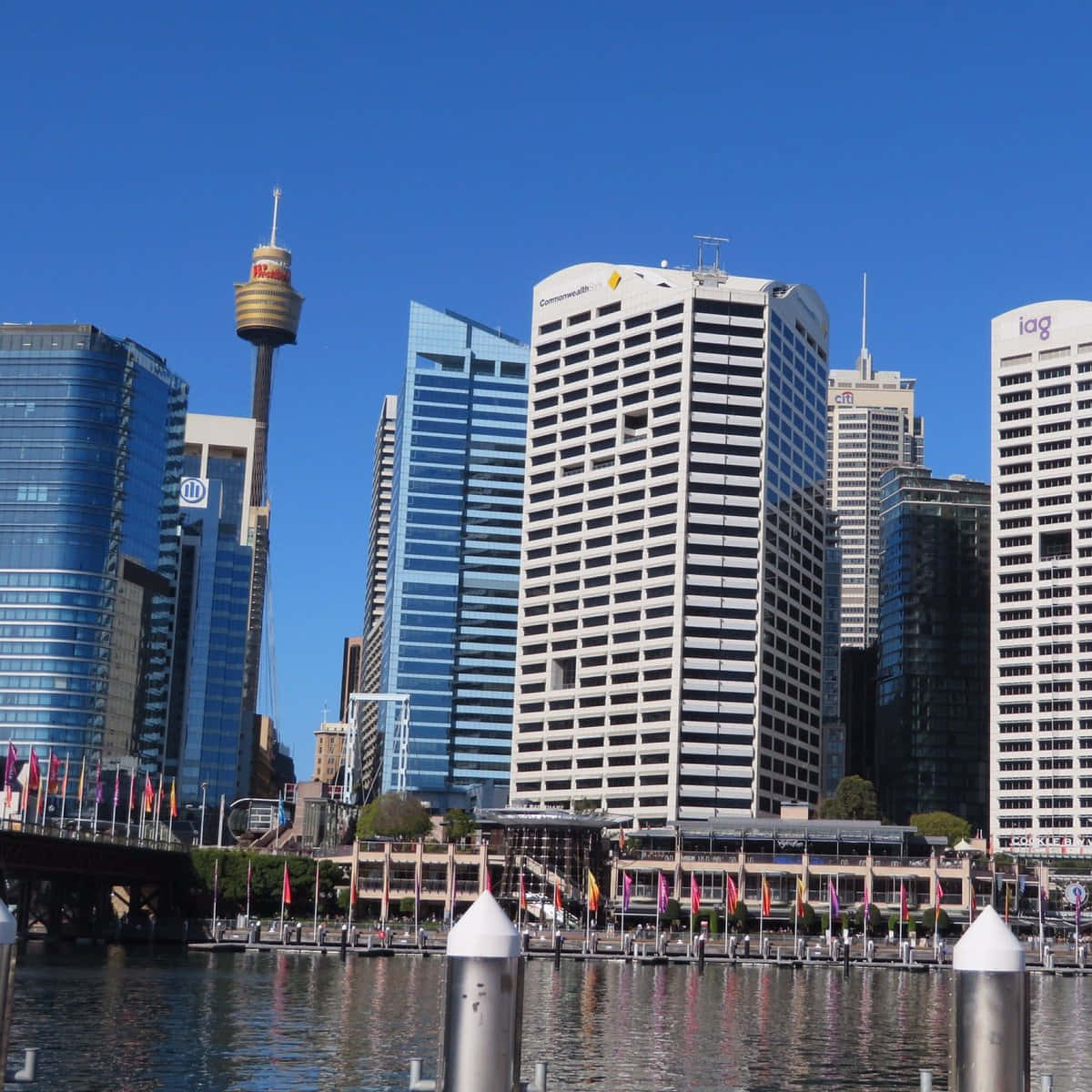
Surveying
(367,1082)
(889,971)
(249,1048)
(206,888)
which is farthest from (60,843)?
(367,1082)

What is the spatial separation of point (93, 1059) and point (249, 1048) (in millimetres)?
8992

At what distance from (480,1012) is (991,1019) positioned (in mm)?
9875

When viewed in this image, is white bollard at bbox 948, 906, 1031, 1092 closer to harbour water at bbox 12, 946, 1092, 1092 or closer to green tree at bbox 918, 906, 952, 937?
harbour water at bbox 12, 946, 1092, 1092

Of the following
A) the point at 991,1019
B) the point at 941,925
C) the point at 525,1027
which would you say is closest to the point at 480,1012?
the point at 991,1019

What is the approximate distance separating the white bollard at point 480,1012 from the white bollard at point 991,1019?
8703mm

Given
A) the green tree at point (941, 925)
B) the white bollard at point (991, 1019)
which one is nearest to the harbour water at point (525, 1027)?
the white bollard at point (991, 1019)

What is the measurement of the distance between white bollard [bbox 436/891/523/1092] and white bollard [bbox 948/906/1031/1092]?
870cm

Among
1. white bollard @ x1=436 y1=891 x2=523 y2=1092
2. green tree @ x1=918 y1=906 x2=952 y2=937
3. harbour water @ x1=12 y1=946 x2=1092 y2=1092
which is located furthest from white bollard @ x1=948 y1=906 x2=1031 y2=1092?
green tree @ x1=918 y1=906 x2=952 y2=937

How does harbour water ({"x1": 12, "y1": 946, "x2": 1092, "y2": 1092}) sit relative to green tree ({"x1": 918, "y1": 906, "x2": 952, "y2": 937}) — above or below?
below

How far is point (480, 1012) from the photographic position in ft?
107

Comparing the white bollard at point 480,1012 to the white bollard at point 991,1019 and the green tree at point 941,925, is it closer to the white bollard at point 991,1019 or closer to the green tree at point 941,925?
the white bollard at point 991,1019

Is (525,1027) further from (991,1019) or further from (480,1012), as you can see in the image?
(991,1019)

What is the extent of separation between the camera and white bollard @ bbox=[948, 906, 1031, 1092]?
32969 mm

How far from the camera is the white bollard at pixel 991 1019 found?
32969 mm
